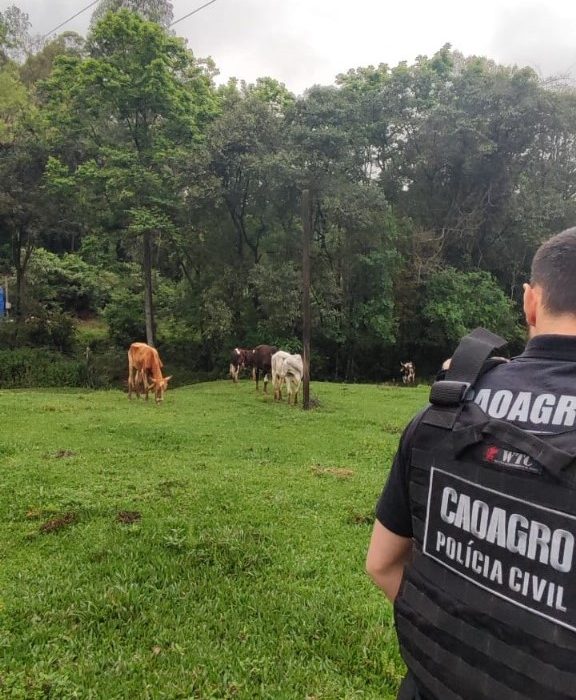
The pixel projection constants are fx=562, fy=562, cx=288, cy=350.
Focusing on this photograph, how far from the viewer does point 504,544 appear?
49.3 inches

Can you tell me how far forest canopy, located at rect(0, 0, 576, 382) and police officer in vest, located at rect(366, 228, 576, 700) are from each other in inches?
732

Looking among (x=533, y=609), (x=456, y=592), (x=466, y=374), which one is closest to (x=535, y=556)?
(x=533, y=609)

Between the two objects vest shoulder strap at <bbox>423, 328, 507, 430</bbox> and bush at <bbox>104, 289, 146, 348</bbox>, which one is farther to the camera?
bush at <bbox>104, 289, 146, 348</bbox>

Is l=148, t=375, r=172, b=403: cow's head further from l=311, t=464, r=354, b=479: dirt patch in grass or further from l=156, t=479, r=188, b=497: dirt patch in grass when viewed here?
l=156, t=479, r=188, b=497: dirt patch in grass

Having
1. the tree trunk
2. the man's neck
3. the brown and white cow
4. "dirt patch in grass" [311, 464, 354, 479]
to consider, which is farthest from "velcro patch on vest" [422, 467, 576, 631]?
the tree trunk

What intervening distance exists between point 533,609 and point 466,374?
539 mm

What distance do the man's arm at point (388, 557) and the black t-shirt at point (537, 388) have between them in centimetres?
54

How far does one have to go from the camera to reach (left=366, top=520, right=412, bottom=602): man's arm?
1.65 meters

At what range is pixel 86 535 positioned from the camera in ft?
15.5

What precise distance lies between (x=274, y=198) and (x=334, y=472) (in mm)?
15789

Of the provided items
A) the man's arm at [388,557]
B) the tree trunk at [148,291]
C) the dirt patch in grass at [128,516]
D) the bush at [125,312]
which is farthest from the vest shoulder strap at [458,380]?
the bush at [125,312]

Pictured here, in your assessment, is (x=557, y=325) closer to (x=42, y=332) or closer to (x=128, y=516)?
(x=128, y=516)

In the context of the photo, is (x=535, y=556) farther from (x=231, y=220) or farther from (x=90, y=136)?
(x=90, y=136)

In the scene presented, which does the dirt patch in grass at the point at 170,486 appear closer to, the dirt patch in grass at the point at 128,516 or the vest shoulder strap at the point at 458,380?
the dirt patch in grass at the point at 128,516
